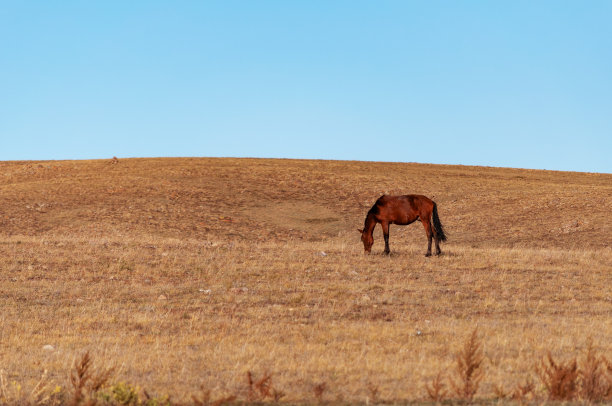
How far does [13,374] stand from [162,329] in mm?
3756

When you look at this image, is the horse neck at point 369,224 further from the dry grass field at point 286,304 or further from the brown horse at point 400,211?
the dry grass field at point 286,304

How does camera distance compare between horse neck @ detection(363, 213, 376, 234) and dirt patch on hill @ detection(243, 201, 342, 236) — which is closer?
horse neck @ detection(363, 213, 376, 234)

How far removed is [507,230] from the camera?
37.2 meters

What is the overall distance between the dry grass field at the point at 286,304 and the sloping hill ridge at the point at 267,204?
0.27 m

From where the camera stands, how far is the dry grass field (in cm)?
951

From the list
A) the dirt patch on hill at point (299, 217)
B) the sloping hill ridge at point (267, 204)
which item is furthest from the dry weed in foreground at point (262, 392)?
the dirt patch on hill at point (299, 217)

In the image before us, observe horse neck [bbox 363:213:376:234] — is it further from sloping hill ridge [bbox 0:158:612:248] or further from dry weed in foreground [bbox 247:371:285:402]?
dry weed in foreground [bbox 247:371:285:402]

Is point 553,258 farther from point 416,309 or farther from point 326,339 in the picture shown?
point 326,339

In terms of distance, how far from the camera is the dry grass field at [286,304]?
374 inches

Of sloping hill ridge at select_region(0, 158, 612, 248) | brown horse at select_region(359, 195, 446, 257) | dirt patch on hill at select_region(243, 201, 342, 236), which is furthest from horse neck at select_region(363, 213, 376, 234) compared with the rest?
dirt patch on hill at select_region(243, 201, 342, 236)

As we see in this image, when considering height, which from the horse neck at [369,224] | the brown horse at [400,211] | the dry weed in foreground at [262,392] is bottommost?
the dry weed in foreground at [262,392]

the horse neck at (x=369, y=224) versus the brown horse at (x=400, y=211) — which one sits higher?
the brown horse at (x=400, y=211)

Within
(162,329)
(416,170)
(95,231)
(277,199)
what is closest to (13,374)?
(162,329)

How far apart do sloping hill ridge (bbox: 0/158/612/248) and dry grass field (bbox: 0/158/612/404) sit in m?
0.27
